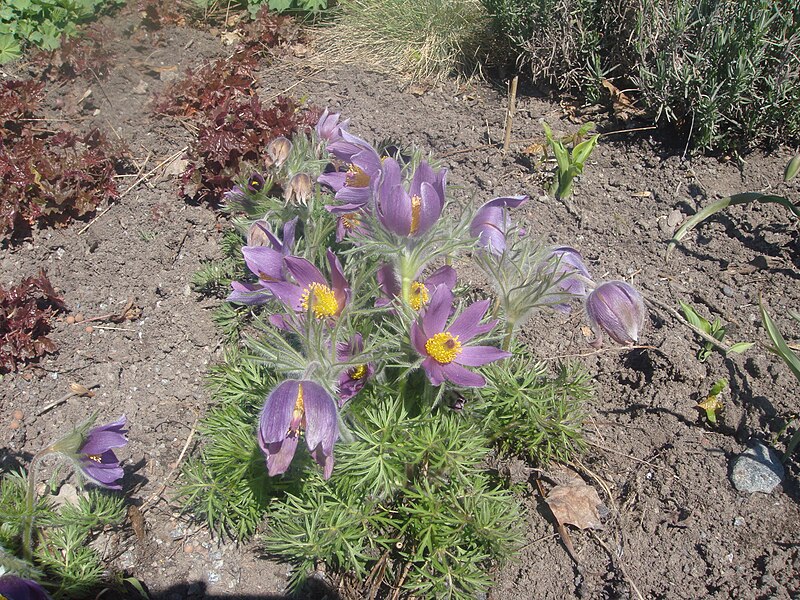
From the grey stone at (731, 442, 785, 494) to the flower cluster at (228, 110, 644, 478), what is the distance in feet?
2.03

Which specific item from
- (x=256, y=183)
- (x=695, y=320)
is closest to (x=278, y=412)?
(x=256, y=183)

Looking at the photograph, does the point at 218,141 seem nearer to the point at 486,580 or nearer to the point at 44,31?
the point at 44,31

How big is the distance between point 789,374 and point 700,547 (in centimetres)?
67

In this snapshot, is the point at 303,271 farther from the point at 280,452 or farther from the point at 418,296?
the point at 280,452

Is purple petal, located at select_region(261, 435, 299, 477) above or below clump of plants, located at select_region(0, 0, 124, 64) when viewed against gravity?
below

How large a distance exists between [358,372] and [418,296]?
0.26 meters

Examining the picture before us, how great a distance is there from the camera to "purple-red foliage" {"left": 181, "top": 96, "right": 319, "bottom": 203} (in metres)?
3.07

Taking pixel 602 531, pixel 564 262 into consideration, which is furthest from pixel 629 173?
pixel 602 531

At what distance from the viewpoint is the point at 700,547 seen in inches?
75.0

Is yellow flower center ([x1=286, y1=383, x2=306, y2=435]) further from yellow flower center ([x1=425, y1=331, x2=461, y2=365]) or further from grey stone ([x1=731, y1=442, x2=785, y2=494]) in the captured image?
grey stone ([x1=731, y1=442, x2=785, y2=494])

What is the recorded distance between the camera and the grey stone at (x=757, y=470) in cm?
196

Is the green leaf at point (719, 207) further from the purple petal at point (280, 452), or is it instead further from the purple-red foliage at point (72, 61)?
the purple-red foliage at point (72, 61)

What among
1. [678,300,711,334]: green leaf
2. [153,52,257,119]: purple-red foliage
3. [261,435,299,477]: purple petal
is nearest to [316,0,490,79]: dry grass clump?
[153,52,257,119]: purple-red foliage

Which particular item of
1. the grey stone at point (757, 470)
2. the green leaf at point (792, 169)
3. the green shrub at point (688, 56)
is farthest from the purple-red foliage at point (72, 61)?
the grey stone at point (757, 470)
